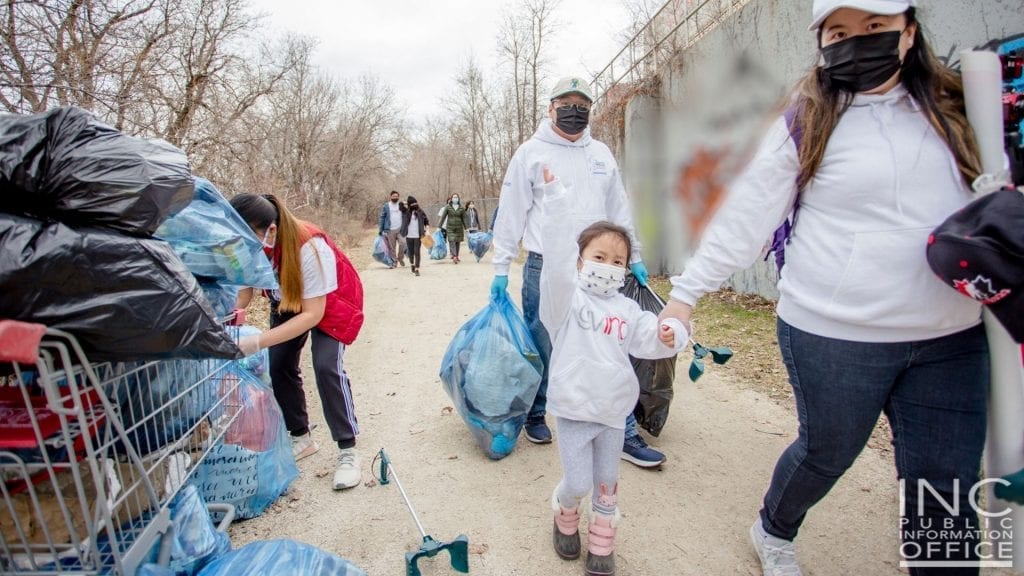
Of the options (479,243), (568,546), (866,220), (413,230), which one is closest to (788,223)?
(866,220)

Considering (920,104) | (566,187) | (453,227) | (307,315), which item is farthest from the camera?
(453,227)

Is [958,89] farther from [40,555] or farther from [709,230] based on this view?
[40,555]

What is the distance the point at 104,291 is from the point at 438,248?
12939mm

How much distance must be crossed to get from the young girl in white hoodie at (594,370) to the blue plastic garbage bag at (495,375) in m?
0.77

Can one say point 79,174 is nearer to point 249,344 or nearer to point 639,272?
point 249,344

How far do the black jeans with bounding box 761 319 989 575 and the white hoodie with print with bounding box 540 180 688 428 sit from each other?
0.49m

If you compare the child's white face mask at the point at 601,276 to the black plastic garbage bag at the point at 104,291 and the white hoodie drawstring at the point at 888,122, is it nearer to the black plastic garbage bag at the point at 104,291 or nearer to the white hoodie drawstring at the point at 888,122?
the white hoodie drawstring at the point at 888,122

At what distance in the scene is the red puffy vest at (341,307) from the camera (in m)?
2.80

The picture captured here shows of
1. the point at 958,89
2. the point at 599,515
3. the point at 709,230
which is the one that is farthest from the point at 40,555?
the point at 958,89

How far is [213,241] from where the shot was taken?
1896 mm

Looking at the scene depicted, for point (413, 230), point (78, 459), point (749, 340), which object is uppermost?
point (413, 230)

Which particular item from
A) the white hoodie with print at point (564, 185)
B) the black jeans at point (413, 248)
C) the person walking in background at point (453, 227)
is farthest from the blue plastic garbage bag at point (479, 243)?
the white hoodie with print at point (564, 185)

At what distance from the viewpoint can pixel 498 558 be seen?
7.26 feet

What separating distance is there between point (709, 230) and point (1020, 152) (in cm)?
86
